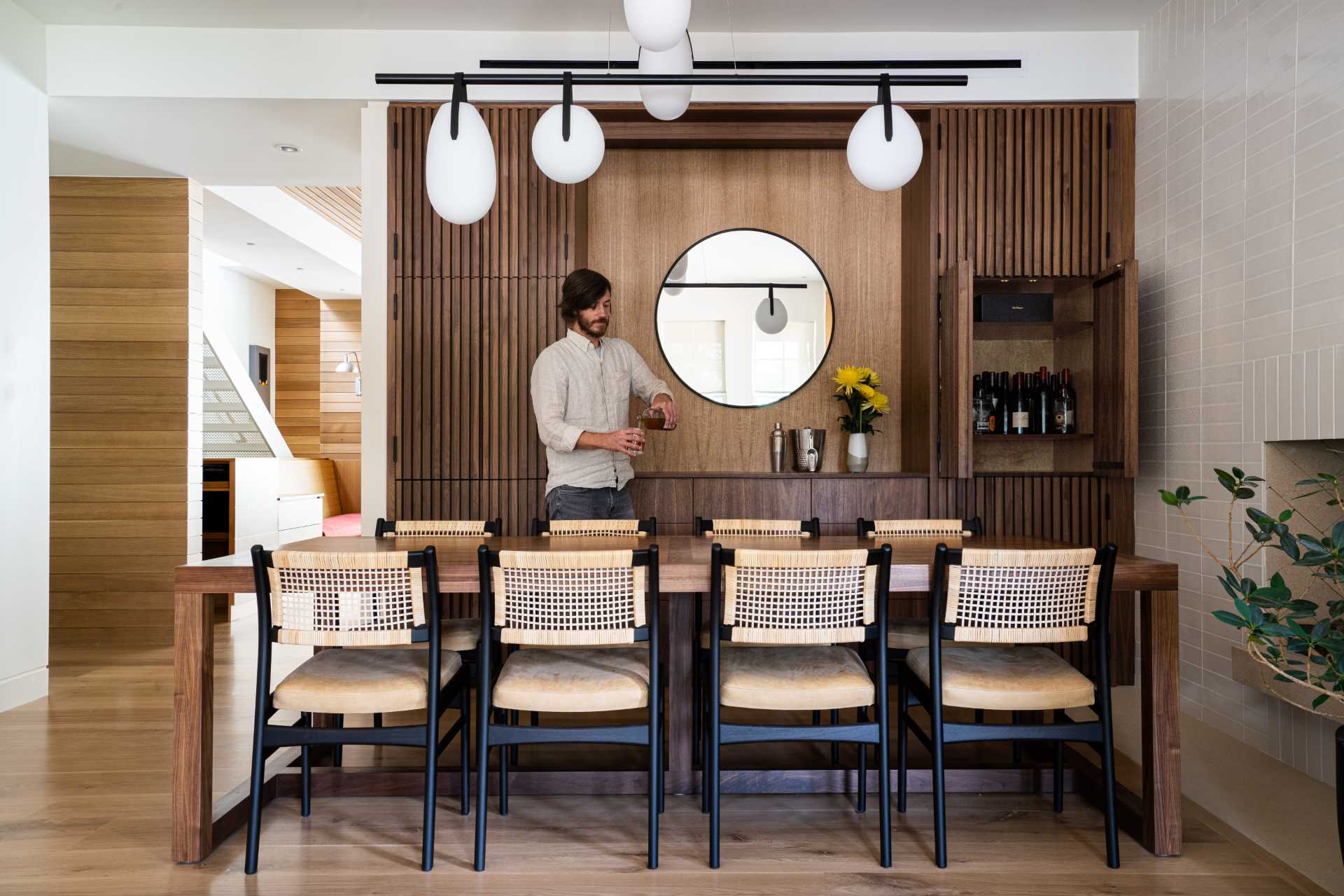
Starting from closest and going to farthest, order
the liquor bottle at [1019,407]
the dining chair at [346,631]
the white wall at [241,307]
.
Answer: the dining chair at [346,631] < the liquor bottle at [1019,407] < the white wall at [241,307]

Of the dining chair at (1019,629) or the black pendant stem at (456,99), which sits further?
the black pendant stem at (456,99)

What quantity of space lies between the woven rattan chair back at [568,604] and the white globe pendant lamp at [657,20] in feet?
4.54

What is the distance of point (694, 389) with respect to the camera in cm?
515

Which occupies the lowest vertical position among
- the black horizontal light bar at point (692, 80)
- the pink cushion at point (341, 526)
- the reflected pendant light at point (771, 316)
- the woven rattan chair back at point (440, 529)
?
the pink cushion at point (341, 526)

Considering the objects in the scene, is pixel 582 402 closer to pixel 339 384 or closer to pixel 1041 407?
pixel 1041 407

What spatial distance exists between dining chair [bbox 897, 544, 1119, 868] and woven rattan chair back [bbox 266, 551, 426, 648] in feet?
4.86

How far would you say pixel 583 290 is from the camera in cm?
385

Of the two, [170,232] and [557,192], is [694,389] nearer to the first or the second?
[557,192]

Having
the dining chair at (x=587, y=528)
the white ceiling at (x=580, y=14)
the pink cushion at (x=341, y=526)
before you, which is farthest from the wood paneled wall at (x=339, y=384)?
the dining chair at (x=587, y=528)

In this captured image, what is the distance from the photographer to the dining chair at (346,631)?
2.46m

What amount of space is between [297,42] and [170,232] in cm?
196

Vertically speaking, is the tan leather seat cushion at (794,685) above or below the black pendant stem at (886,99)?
below

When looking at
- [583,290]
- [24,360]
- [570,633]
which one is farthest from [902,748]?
[24,360]

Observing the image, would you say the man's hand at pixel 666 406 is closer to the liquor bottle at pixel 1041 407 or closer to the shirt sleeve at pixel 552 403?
the shirt sleeve at pixel 552 403
